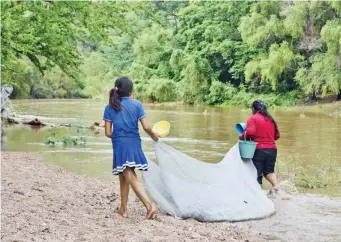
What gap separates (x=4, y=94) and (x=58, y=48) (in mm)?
3591

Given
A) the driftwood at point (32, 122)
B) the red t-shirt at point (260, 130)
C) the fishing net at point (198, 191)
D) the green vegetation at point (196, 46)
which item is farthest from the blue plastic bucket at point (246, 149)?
the driftwood at point (32, 122)

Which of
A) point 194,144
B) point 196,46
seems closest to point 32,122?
point 194,144

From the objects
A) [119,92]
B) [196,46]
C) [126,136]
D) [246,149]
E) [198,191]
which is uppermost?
[196,46]

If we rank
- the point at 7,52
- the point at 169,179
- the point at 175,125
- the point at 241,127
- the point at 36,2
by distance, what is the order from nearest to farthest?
the point at 169,179 → the point at 241,127 → the point at 7,52 → the point at 36,2 → the point at 175,125

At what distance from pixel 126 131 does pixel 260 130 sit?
2844 millimetres

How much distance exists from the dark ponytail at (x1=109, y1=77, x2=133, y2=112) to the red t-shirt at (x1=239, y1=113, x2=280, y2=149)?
263 centimetres

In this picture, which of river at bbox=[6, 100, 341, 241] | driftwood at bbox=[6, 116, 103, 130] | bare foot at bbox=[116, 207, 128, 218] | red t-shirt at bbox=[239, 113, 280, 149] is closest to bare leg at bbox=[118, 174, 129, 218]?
bare foot at bbox=[116, 207, 128, 218]

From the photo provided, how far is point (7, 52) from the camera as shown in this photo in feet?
43.0

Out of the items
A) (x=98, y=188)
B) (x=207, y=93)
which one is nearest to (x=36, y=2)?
(x=98, y=188)

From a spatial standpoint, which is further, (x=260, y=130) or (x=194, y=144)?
(x=194, y=144)

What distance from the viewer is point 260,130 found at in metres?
8.51

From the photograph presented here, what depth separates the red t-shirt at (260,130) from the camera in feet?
27.7

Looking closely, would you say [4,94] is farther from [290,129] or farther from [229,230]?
[229,230]

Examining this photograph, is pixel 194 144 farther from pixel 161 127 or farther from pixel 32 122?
pixel 161 127
